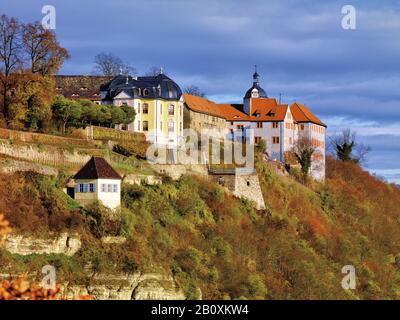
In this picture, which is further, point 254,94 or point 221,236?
point 254,94

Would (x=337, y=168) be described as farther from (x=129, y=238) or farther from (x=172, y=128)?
(x=129, y=238)

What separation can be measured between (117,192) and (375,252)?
31458 millimetres

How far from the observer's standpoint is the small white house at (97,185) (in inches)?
2228

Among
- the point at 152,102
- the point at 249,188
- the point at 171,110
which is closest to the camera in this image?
the point at 249,188

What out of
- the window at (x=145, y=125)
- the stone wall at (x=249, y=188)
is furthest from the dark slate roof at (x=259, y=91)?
A: the stone wall at (x=249, y=188)

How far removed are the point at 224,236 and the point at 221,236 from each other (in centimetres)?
42

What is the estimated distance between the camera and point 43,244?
51.8 m

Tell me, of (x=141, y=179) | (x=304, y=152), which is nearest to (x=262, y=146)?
(x=304, y=152)

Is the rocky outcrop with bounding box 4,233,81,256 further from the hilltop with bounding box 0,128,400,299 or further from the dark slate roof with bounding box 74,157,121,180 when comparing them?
the dark slate roof with bounding box 74,157,121,180

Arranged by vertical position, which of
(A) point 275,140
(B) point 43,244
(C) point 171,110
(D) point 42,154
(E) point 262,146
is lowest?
(B) point 43,244

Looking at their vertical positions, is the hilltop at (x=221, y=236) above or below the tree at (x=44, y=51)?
below

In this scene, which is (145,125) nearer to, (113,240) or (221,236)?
(221,236)

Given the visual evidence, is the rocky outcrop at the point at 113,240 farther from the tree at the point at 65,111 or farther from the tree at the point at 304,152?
the tree at the point at 304,152

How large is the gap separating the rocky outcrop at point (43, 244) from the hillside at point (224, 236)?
0.39m
